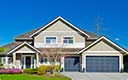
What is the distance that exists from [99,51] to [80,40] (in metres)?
4.02

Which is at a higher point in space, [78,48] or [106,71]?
[78,48]

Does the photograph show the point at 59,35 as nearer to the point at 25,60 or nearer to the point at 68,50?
the point at 68,50

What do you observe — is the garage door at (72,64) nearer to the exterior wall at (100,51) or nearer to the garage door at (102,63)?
the exterior wall at (100,51)

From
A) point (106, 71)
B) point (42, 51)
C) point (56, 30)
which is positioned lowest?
point (106, 71)

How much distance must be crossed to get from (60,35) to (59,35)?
150 mm

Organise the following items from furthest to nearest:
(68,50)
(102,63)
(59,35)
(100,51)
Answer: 1. (59,35)
2. (68,50)
3. (102,63)
4. (100,51)

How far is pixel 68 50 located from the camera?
46219 millimetres

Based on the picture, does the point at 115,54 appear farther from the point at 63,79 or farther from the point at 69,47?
the point at 63,79

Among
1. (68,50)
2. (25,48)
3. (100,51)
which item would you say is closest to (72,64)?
(68,50)

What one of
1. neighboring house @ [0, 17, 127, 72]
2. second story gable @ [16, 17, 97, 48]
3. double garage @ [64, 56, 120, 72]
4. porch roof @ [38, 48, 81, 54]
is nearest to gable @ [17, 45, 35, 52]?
neighboring house @ [0, 17, 127, 72]

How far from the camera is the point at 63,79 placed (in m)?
28.2

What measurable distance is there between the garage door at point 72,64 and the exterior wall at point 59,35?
84.6 inches

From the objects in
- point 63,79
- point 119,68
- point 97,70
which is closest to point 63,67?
point 97,70

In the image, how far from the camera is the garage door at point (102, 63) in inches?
1756
